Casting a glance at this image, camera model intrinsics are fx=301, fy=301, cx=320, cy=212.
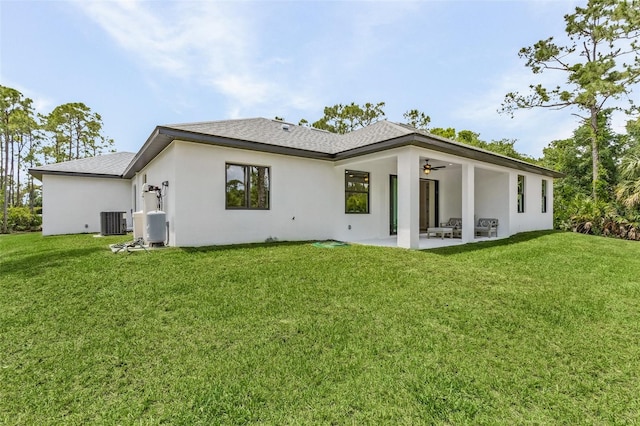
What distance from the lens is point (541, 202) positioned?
50.6 feet

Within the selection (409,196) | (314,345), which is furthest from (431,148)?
(314,345)

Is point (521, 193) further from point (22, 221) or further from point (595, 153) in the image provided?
point (22, 221)

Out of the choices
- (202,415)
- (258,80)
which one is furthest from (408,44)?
(202,415)

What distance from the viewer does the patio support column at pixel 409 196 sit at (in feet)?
28.5

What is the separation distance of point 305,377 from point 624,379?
2.96m

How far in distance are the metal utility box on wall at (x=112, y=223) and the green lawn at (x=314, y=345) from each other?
6.53 metres

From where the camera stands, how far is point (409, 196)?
8.65m

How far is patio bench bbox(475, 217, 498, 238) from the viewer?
40.7 ft

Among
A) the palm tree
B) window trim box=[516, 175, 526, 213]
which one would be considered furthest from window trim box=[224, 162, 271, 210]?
the palm tree

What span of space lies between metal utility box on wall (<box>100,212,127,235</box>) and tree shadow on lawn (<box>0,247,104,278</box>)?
456 cm

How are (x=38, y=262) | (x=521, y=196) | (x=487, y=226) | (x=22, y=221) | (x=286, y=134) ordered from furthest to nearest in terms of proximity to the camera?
(x=22, y=221), (x=521, y=196), (x=487, y=226), (x=286, y=134), (x=38, y=262)

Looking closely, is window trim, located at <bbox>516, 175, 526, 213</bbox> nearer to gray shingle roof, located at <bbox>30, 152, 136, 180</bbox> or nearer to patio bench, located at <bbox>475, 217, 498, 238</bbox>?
patio bench, located at <bbox>475, 217, 498, 238</bbox>

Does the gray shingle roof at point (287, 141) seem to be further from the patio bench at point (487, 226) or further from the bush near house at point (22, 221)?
the bush near house at point (22, 221)

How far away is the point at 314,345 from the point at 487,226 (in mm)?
11856
